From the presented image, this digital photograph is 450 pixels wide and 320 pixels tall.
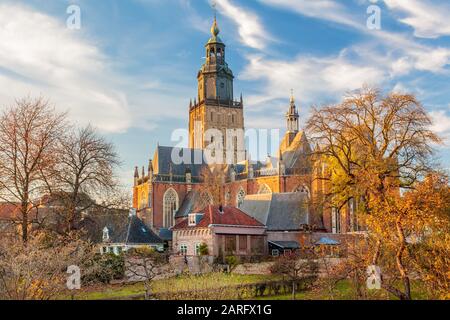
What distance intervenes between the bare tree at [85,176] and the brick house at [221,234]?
843cm

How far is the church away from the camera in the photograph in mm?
51875

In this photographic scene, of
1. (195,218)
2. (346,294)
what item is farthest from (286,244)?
(346,294)

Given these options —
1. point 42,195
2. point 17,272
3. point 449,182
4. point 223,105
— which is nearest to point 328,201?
point 449,182

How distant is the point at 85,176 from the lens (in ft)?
108

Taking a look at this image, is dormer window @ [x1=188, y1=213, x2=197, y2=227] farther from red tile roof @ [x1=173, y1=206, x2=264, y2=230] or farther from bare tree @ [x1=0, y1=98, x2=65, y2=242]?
bare tree @ [x1=0, y1=98, x2=65, y2=242]

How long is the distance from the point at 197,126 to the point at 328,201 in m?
59.0

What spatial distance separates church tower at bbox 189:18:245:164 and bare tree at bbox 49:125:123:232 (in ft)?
177

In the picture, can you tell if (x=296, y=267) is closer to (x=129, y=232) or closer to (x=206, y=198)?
(x=129, y=232)

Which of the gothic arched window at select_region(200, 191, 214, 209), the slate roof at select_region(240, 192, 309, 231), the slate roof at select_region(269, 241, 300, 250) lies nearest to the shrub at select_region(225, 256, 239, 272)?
the slate roof at select_region(269, 241, 300, 250)

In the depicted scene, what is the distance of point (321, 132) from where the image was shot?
34.7m

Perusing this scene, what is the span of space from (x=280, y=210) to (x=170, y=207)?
3143cm

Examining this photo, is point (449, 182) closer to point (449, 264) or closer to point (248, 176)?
point (449, 264)

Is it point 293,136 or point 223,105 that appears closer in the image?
point 293,136

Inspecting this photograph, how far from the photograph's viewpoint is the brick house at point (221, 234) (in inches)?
1575
